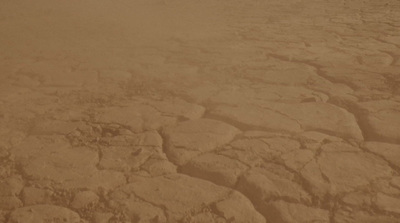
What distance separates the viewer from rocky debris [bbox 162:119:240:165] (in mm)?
1503

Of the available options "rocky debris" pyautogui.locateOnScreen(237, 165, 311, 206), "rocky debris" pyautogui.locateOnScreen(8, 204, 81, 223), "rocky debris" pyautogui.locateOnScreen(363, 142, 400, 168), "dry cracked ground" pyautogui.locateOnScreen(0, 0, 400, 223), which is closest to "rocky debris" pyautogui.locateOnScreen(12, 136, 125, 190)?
"dry cracked ground" pyautogui.locateOnScreen(0, 0, 400, 223)

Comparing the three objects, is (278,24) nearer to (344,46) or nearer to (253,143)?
(344,46)

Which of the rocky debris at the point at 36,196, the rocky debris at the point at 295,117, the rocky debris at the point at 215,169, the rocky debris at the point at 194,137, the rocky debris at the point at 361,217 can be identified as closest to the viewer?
the rocky debris at the point at 361,217

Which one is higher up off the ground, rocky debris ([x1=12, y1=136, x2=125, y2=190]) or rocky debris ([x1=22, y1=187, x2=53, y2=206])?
rocky debris ([x1=22, y1=187, x2=53, y2=206])

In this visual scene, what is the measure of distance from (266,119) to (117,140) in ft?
2.20

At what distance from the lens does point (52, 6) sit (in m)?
5.45

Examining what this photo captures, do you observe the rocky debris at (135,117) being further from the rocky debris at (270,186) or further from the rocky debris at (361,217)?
the rocky debris at (361,217)

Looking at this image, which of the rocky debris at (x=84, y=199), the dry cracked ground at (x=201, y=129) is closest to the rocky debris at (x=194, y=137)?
the dry cracked ground at (x=201, y=129)

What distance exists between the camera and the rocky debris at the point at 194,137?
1503 millimetres

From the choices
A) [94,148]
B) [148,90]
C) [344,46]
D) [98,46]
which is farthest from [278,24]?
[94,148]

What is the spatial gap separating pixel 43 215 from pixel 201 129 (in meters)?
0.74

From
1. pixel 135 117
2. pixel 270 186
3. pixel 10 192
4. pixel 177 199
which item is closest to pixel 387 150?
pixel 270 186

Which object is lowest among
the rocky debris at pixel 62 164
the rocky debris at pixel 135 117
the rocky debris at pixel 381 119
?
the rocky debris at pixel 381 119

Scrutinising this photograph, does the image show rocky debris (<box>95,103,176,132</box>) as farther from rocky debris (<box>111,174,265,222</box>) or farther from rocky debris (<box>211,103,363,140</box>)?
rocky debris (<box>111,174,265,222</box>)
